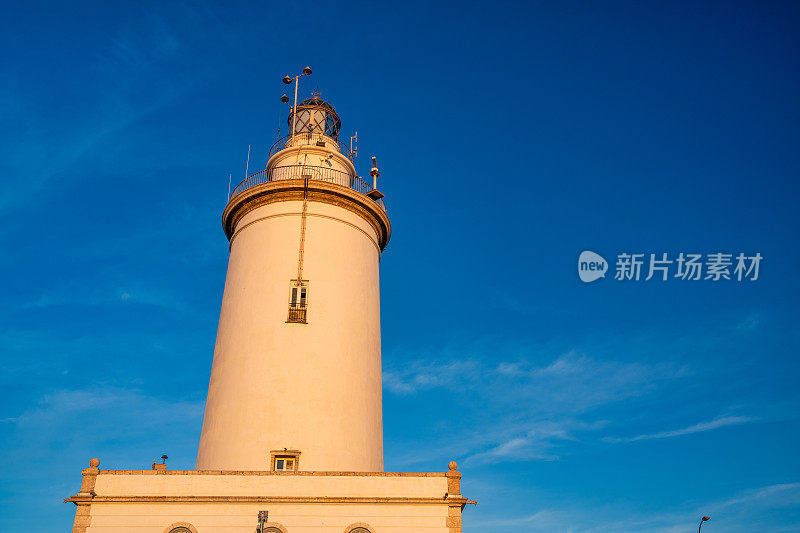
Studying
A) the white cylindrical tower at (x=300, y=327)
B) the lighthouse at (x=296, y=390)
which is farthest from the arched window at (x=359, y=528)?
the white cylindrical tower at (x=300, y=327)

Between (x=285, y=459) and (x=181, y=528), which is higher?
(x=285, y=459)

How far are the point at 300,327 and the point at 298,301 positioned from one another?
1205mm

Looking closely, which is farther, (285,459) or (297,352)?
(297,352)

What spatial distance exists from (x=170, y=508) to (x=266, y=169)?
16592 millimetres

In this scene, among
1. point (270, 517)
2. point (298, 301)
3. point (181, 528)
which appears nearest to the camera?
point (181, 528)

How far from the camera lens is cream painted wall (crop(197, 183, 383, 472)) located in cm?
2773

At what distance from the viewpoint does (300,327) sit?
1171 inches

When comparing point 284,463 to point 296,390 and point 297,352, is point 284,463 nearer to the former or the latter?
point 296,390

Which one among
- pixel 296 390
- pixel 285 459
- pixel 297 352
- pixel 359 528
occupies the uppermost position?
pixel 297 352

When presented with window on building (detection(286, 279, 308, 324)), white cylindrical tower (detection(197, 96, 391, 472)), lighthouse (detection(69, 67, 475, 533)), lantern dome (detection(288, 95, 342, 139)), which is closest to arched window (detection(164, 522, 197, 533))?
lighthouse (detection(69, 67, 475, 533))

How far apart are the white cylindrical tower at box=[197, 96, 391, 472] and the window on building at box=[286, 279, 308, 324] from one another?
0.14ft

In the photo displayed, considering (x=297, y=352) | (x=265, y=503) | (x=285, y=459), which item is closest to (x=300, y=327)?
(x=297, y=352)

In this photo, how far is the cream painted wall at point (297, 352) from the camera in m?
27.7

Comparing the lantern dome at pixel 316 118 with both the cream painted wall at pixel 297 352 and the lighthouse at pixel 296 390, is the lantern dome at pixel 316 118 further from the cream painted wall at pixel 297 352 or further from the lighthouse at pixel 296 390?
the cream painted wall at pixel 297 352
